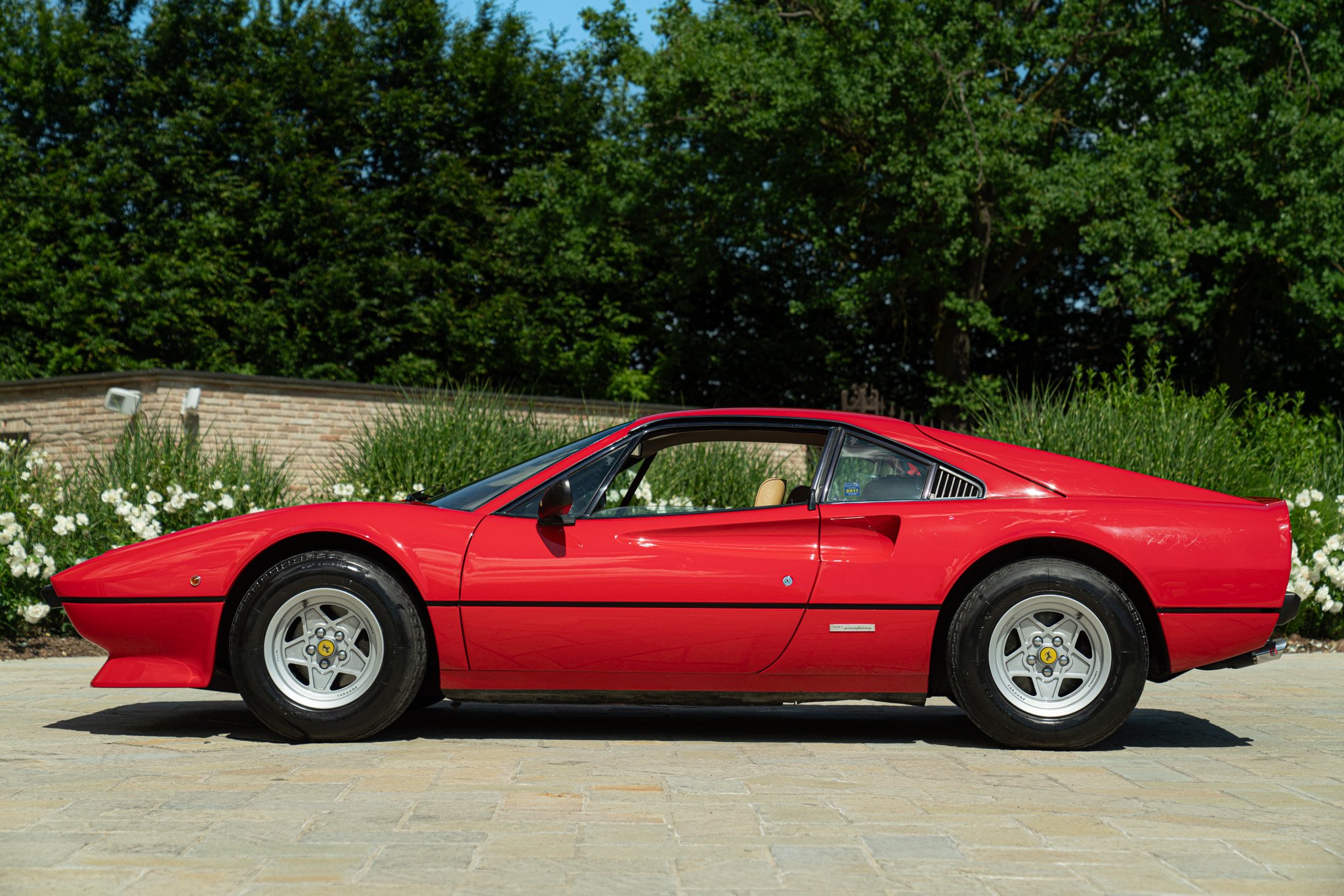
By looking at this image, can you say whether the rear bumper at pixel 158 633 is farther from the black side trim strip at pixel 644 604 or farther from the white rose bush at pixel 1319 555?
the white rose bush at pixel 1319 555

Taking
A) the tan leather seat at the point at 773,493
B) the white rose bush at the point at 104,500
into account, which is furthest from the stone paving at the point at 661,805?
the white rose bush at the point at 104,500

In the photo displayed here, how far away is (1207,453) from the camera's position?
34.0 ft

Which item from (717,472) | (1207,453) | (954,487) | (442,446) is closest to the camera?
(954,487)

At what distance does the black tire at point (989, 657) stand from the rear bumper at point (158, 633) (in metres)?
2.96

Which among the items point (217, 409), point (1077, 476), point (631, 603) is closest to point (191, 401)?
point (217, 409)

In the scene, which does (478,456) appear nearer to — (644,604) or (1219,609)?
(644,604)

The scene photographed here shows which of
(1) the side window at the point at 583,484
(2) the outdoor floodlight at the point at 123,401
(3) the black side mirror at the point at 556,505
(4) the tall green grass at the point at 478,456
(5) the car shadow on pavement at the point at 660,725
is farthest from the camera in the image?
(2) the outdoor floodlight at the point at 123,401

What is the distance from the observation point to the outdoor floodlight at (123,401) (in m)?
16.7

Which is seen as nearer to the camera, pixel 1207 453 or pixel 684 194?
pixel 1207 453

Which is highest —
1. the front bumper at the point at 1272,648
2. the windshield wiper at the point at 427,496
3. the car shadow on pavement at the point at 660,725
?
the windshield wiper at the point at 427,496

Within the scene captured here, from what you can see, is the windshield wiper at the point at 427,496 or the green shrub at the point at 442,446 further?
the green shrub at the point at 442,446

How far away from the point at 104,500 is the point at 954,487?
6.84 meters

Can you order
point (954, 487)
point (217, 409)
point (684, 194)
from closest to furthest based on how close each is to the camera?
1. point (954, 487)
2. point (217, 409)
3. point (684, 194)

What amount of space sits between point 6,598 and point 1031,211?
17.9 metres
